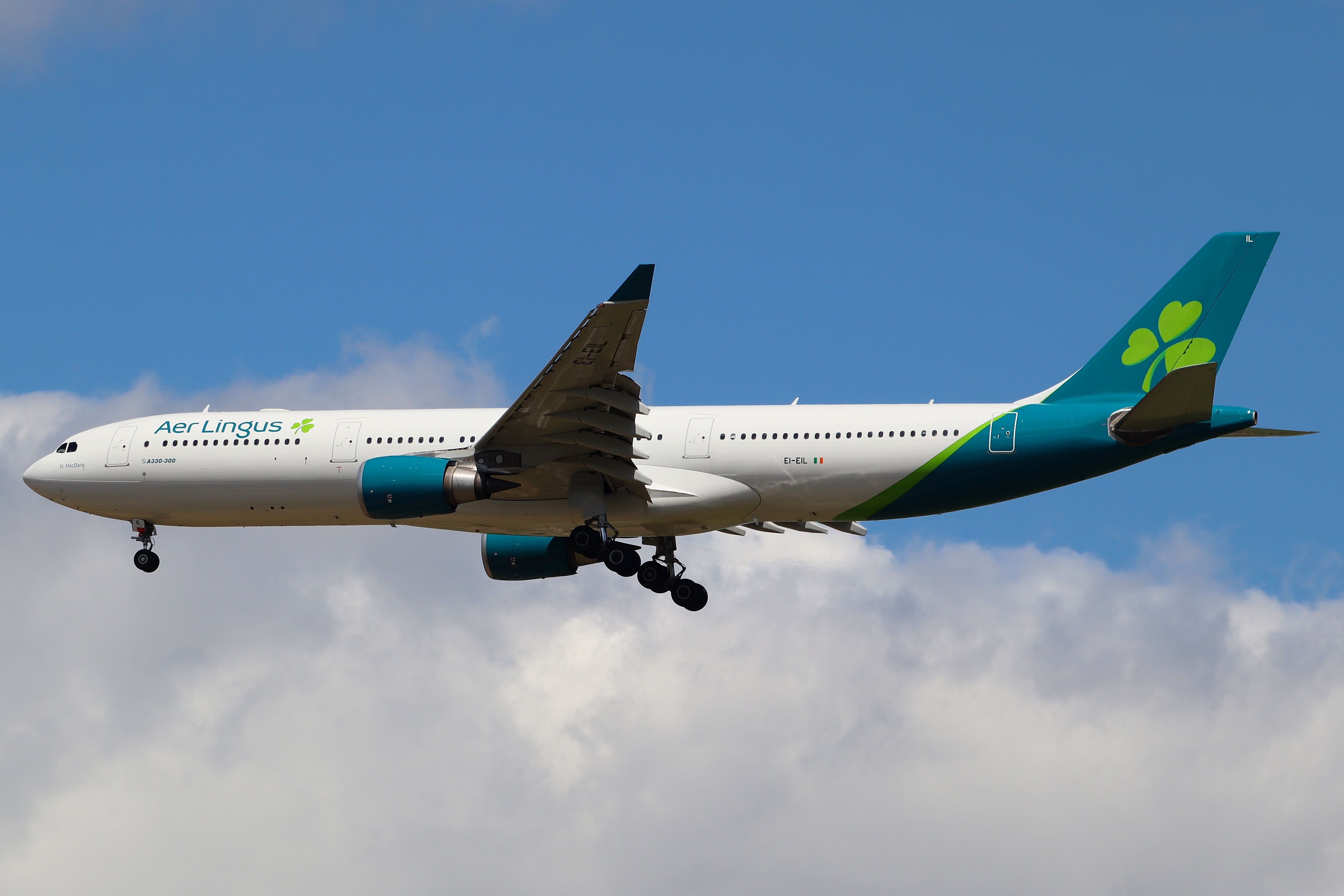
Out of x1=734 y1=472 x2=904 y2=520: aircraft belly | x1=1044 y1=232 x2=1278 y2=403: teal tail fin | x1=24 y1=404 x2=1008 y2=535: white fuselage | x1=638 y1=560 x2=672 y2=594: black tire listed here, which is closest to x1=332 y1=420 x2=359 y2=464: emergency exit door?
x1=24 y1=404 x2=1008 y2=535: white fuselage

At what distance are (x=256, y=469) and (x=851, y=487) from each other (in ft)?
41.6

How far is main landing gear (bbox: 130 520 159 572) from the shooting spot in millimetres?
35594

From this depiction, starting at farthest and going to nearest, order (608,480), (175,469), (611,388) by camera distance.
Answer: (175,469)
(608,480)
(611,388)

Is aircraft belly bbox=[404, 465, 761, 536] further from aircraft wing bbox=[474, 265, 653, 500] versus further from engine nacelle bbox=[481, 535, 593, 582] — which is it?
engine nacelle bbox=[481, 535, 593, 582]

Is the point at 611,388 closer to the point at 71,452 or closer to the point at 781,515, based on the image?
the point at 781,515

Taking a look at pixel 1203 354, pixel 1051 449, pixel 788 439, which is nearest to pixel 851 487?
pixel 788 439

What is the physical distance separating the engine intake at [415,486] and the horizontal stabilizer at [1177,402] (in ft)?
41.6

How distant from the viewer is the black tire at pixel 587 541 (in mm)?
33312

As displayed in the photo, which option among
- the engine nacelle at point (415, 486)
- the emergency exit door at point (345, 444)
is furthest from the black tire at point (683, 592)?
the emergency exit door at point (345, 444)

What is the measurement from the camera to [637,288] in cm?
2722

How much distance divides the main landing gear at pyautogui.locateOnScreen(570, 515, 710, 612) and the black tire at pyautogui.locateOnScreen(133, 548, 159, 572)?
32.1 ft

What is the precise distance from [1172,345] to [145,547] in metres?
22.9

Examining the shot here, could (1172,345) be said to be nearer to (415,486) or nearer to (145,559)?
(415,486)

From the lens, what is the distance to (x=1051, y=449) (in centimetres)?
3028
